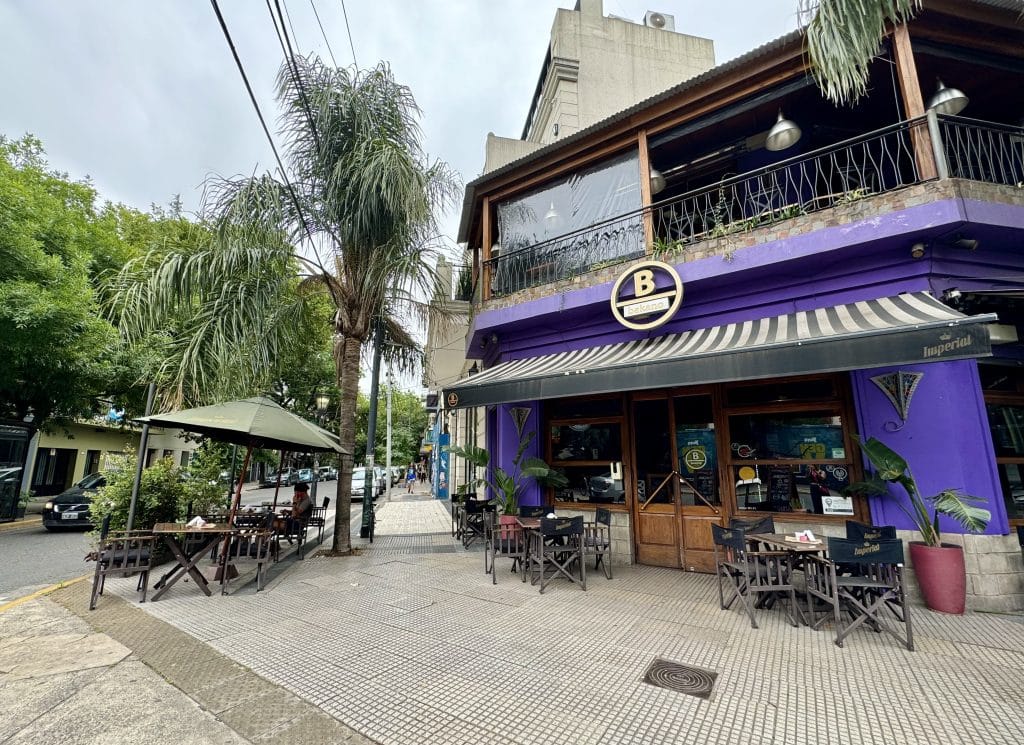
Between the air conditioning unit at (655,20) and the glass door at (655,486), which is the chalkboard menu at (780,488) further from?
the air conditioning unit at (655,20)

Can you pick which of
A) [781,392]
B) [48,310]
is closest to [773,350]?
[781,392]

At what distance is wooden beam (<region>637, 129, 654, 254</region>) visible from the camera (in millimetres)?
7660

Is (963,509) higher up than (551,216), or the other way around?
(551,216)

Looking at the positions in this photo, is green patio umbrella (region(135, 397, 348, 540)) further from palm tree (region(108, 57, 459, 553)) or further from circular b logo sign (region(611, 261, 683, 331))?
circular b logo sign (region(611, 261, 683, 331))

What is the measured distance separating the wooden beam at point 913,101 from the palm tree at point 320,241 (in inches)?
274

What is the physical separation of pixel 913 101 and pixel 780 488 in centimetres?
546

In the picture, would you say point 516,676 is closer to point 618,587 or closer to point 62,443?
point 618,587

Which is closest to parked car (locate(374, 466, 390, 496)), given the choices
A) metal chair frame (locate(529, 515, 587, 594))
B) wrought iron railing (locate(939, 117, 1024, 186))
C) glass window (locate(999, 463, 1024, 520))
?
metal chair frame (locate(529, 515, 587, 594))

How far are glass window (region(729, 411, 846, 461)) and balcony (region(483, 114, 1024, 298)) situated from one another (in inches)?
109

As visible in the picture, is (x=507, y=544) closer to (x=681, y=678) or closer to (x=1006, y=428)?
(x=681, y=678)

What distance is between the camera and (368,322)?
8836 mm

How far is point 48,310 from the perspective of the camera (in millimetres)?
10359

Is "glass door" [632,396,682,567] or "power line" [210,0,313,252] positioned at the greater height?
"power line" [210,0,313,252]

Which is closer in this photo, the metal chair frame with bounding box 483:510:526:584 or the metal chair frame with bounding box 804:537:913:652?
the metal chair frame with bounding box 804:537:913:652
